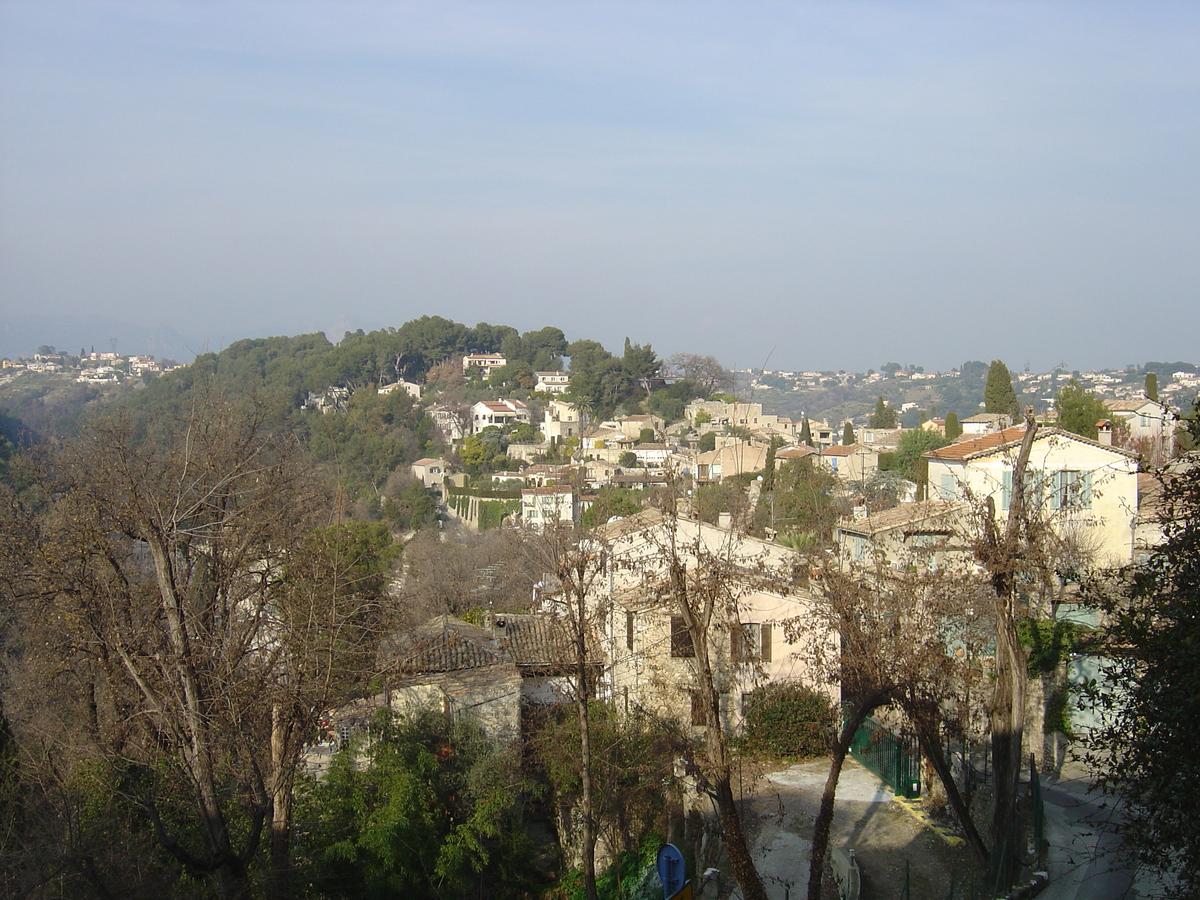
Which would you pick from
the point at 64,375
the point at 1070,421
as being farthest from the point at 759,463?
the point at 64,375

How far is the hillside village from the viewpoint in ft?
31.4

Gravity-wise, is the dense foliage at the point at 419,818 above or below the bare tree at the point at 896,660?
below

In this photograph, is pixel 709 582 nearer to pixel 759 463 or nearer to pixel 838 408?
pixel 759 463

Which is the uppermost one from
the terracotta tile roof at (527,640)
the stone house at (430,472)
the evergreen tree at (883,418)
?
the evergreen tree at (883,418)

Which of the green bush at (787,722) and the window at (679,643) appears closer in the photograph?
the green bush at (787,722)

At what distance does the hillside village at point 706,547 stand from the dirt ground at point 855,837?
0.52 metres

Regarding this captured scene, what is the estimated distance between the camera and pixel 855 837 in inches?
394

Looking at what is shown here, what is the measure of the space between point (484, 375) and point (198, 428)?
260 feet

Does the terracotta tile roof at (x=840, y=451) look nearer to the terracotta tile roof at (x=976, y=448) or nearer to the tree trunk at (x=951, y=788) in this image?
the terracotta tile roof at (x=976, y=448)

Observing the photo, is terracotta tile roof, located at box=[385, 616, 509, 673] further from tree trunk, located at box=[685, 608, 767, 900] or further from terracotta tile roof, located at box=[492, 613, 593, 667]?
tree trunk, located at box=[685, 608, 767, 900]

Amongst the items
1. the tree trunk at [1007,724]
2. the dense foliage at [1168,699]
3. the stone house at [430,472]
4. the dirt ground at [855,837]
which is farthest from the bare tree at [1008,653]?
the stone house at [430,472]

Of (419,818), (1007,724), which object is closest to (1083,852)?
(1007,724)

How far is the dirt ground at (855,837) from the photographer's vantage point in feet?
29.2

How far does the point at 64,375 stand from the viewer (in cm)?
12269
